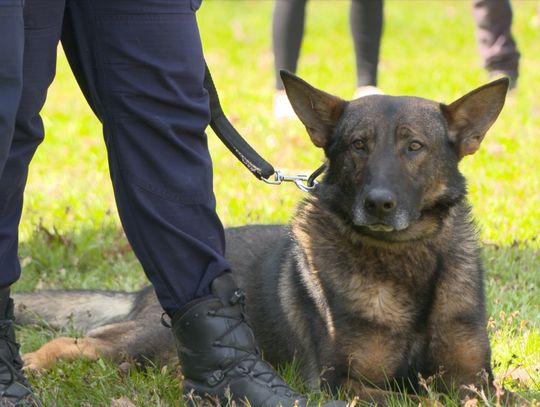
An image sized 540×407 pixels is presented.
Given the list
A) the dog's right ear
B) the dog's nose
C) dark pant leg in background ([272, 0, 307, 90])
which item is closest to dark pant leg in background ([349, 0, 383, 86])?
dark pant leg in background ([272, 0, 307, 90])

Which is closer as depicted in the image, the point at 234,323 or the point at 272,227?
the point at 234,323

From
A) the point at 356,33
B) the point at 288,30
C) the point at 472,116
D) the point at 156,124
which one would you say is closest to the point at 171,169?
the point at 156,124

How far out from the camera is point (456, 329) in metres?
3.38

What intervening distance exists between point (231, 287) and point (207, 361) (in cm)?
25

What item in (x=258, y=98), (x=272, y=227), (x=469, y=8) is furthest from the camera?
(x=469, y=8)

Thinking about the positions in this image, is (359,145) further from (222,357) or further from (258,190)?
(258,190)

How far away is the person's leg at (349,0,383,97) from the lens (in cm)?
781

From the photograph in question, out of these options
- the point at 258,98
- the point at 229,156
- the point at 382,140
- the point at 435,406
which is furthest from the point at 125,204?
the point at 258,98

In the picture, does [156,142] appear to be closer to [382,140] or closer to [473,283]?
[382,140]

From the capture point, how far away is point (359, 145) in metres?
3.44

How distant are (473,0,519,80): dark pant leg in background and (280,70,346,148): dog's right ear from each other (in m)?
5.96

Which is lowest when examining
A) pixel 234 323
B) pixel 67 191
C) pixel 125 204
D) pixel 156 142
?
pixel 67 191

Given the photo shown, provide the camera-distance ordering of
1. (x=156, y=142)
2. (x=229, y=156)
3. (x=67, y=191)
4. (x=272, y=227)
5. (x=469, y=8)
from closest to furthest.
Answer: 1. (x=156, y=142)
2. (x=272, y=227)
3. (x=67, y=191)
4. (x=229, y=156)
5. (x=469, y=8)

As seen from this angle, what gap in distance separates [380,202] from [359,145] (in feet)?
0.93
